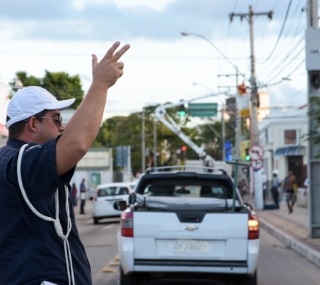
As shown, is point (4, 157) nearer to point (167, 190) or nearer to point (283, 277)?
point (167, 190)

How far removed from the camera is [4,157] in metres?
3.12

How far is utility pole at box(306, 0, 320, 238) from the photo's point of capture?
1706cm

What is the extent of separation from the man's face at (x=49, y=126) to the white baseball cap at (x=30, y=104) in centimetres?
4

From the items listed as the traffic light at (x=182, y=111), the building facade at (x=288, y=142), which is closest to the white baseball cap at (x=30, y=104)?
the traffic light at (x=182, y=111)

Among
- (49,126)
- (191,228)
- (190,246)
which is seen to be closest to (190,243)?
(190,246)

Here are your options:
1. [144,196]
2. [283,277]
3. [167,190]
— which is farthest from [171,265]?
[283,277]

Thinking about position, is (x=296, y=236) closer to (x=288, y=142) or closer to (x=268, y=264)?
(x=268, y=264)

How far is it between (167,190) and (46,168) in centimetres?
822

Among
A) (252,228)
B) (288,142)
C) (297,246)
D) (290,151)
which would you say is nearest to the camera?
(252,228)

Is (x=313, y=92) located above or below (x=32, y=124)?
above

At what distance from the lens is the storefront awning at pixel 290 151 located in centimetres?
5750

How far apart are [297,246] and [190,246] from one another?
7527mm

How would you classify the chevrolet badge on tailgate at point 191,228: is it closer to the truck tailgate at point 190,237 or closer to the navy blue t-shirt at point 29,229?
the truck tailgate at point 190,237

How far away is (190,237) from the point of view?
906 cm
